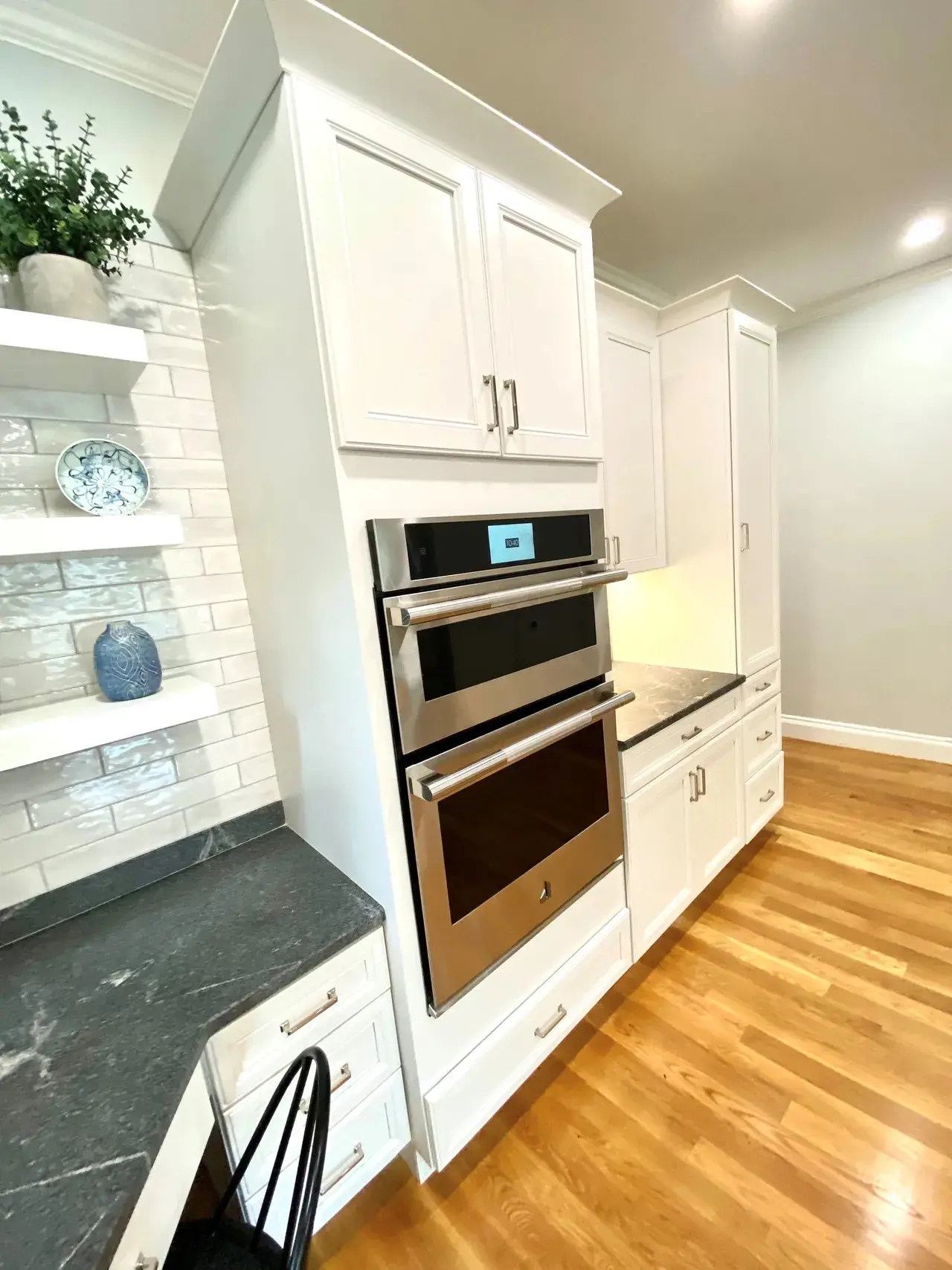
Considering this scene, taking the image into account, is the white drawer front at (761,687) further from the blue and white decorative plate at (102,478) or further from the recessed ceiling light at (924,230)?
the blue and white decorative plate at (102,478)

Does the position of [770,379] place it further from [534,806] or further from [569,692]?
[534,806]

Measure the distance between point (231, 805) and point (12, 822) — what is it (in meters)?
0.46

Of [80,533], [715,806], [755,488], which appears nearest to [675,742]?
[715,806]

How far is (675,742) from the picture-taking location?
1836mm

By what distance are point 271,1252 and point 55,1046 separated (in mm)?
469

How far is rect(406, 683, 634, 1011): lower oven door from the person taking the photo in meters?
1.13

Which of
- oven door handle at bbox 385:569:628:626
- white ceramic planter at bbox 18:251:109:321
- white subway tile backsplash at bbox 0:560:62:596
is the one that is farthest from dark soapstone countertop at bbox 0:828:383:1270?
white ceramic planter at bbox 18:251:109:321

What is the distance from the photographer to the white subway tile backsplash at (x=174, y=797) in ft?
4.27

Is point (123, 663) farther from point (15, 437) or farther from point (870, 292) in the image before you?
point (870, 292)

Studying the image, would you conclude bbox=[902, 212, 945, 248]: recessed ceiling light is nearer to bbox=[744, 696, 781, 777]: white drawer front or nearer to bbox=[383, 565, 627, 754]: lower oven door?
bbox=[744, 696, 781, 777]: white drawer front

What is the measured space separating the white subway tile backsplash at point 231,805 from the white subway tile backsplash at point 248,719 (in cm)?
16

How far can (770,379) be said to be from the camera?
2291 millimetres

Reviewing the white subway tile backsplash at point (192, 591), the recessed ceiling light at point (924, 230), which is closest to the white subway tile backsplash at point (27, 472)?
the white subway tile backsplash at point (192, 591)

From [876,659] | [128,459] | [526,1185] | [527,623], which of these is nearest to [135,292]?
[128,459]
